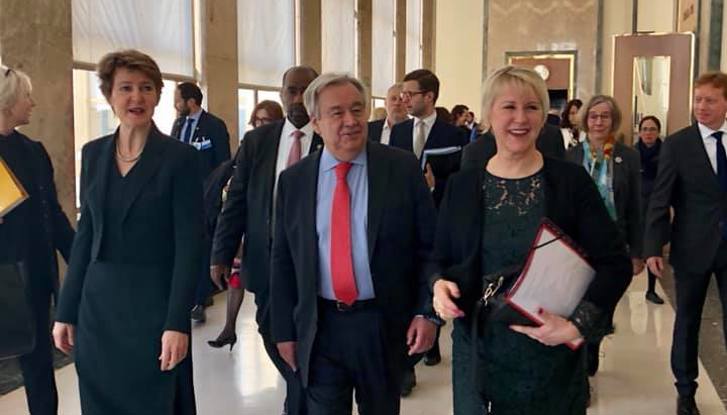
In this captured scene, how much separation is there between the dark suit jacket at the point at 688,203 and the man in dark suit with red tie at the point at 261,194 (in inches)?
68.9

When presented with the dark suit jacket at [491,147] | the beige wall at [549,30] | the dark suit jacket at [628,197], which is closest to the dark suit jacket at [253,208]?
the dark suit jacket at [491,147]

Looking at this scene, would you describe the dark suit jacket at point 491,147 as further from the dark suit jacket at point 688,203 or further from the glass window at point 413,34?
the glass window at point 413,34

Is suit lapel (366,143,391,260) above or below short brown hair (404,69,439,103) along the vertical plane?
below

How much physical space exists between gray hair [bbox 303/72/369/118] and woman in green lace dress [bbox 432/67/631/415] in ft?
1.75

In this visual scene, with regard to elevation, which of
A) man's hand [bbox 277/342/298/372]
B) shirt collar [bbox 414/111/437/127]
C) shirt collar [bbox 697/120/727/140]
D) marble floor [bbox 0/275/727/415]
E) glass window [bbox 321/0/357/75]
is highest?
glass window [bbox 321/0/357/75]

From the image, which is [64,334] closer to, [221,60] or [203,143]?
[203,143]

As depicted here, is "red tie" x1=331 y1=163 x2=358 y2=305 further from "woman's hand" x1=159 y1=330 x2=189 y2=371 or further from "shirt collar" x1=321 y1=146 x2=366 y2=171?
"woman's hand" x1=159 y1=330 x2=189 y2=371

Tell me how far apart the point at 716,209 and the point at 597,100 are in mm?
1038

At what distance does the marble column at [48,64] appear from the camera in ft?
18.4

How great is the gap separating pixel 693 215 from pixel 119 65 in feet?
9.16

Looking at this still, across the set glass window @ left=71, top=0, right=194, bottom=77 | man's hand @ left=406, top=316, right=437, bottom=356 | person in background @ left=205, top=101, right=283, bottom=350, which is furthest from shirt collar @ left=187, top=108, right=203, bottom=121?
man's hand @ left=406, top=316, right=437, bottom=356

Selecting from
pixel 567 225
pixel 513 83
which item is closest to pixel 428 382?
pixel 567 225

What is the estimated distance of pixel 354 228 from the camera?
2.56m

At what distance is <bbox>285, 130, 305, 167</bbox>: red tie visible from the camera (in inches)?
144
